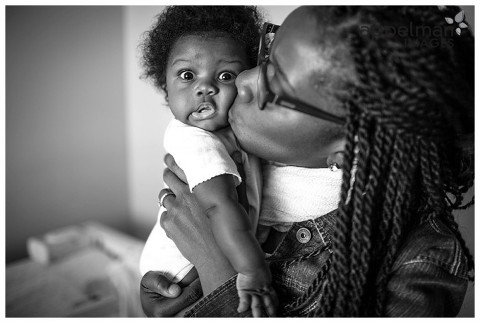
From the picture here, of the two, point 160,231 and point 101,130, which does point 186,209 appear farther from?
point 101,130

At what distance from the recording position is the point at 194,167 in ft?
3.13

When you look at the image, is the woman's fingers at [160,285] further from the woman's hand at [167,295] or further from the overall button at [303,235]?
the overall button at [303,235]

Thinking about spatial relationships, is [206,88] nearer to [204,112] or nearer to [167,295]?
[204,112]

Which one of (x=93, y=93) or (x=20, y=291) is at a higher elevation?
(x=93, y=93)

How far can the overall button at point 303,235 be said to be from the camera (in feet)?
3.37

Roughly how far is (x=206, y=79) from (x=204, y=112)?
0.08 metres

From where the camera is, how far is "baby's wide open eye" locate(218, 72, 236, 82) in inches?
41.1

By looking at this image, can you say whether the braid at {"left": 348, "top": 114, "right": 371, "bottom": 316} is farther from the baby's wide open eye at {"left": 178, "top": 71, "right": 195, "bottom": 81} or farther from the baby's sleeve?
the baby's wide open eye at {"left": 178, "top": 71, "right": 195, "bottom": 81}

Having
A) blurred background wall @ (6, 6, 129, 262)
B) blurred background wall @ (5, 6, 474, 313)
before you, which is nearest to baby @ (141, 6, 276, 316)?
blurred background wall @ (5, 6, 474, 313)

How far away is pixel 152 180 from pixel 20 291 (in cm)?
107

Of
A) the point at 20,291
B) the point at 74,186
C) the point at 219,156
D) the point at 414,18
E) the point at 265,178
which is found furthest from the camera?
the point at 74,186

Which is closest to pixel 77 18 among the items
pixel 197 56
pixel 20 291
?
pixel 20 291

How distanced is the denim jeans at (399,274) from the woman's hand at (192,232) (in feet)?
0.18

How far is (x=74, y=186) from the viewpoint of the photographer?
3076mm
